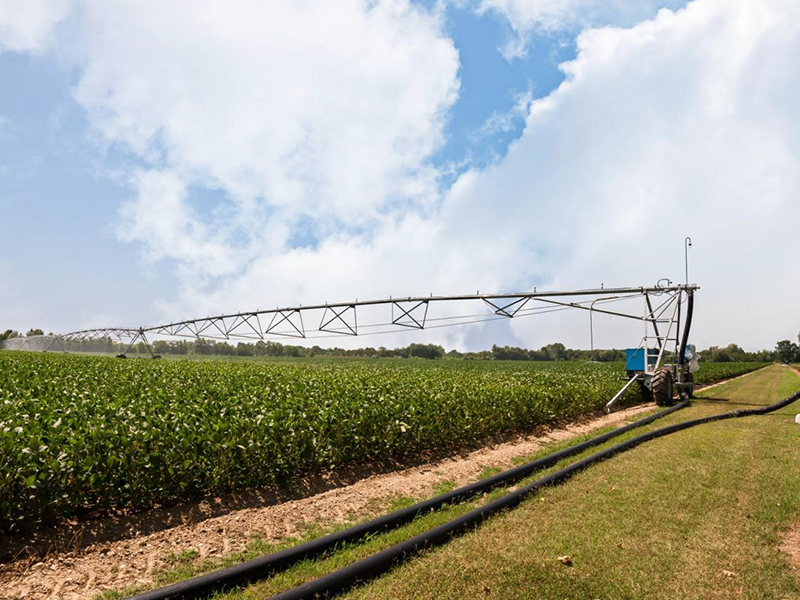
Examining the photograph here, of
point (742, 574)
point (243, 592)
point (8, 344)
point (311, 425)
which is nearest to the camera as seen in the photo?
point (243, 592)

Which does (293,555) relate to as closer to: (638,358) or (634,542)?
(634,542)

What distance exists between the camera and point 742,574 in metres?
4.45

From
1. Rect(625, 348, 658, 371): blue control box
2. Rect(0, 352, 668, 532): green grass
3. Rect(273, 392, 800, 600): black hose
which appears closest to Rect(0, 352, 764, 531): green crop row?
Rect(0, 352, 668, 532): green grass

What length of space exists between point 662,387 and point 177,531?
A: 1594 centimetres

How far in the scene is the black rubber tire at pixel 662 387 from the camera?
1645 cm

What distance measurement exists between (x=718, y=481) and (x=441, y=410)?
5142mm

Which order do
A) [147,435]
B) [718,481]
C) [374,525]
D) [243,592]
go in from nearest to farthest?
1. [243,592]
2. [374,525]
3. [147,435]
4. [718,481]

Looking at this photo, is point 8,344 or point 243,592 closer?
point 243,592

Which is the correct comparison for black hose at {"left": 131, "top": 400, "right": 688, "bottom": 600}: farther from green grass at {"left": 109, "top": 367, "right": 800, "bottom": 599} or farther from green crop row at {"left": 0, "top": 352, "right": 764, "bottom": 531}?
green crop row at {"left": 0, "top": 352, "right": 764, "bottom": 531}

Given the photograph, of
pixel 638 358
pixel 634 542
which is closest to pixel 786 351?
pixel 638 358

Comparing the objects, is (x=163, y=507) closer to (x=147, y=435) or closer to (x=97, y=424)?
(x=147, y=435)

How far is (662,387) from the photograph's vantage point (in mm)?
16438

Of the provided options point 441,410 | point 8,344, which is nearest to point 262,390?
point 441,410

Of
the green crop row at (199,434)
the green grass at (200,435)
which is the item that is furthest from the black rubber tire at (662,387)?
the green crop row at (199,434)
